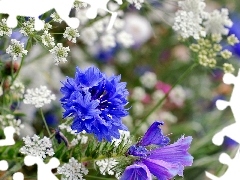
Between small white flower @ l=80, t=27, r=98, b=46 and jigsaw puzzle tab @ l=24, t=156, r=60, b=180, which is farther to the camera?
small white flower @ l=80, t=27, r=98, b=46

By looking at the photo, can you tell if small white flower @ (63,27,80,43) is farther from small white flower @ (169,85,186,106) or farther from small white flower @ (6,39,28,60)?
small white flower @ (169,85,186,106)

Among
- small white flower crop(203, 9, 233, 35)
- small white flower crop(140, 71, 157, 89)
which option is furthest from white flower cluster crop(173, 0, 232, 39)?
small white flower crop(140, 71, 157, 89)

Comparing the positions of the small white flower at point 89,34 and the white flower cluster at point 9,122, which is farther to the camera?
the small white flower at point 89,34

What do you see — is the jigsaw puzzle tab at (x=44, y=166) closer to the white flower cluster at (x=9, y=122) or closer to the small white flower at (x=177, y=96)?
the white flower cluster at (x=9, y=122)

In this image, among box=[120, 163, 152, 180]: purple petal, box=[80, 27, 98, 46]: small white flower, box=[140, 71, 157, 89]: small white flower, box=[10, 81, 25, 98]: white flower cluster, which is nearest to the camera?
box=[120, 163, 152, 180]: purple petal

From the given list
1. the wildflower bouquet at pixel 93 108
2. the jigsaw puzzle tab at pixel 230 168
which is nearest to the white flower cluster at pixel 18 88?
the wildflower bouquet at pixel 93 108
